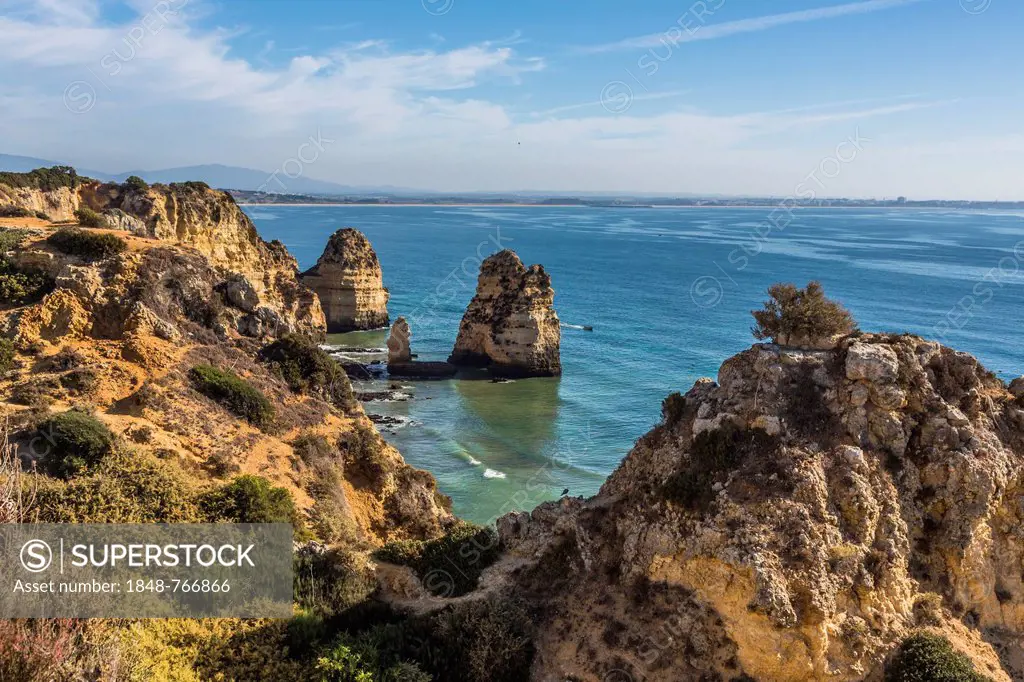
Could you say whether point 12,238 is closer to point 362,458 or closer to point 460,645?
point 362,458

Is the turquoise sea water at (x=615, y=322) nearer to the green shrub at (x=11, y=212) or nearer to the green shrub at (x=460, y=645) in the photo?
the green shrub at (x=460, y=645)

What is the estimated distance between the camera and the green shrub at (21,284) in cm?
2153

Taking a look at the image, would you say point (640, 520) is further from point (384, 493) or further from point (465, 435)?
point (465, 435)

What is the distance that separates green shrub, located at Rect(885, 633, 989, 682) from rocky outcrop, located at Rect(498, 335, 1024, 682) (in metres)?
0.23

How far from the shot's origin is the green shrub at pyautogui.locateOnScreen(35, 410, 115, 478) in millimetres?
15125

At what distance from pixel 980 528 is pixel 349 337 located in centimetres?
6182

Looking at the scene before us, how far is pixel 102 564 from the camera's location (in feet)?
41.7

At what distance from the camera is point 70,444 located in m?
15.5

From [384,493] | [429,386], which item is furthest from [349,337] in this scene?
[384,493]

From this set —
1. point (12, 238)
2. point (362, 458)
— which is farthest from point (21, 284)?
point (362, 458)

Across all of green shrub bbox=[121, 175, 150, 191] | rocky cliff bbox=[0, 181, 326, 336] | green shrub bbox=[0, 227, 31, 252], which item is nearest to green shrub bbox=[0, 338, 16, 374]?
green shrub bbox=[0, 227, 31, 252]

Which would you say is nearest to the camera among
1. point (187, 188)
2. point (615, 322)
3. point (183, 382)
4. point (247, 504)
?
point (247, 504)

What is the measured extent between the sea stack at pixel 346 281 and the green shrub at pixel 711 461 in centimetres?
6066

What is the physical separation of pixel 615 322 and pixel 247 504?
63.4 meters
